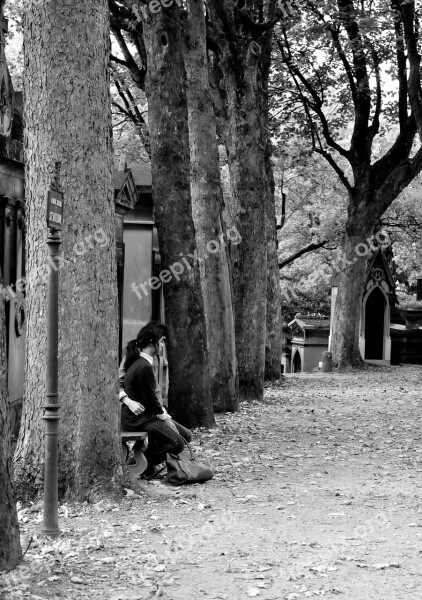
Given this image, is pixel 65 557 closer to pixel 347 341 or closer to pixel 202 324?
pixel 202 324

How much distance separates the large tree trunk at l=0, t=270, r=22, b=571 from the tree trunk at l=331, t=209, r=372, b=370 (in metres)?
24.7

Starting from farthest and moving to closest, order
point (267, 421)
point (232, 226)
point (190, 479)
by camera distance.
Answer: point (232, 226), point (267, 421), point (190, 479)

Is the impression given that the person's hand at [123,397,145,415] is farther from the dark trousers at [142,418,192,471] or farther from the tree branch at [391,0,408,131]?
the tree branch at [391,0,408,131]

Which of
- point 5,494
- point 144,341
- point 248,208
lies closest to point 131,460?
point 144,341

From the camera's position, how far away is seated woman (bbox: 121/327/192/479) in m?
10.0

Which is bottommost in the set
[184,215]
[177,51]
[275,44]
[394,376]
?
[394,376]

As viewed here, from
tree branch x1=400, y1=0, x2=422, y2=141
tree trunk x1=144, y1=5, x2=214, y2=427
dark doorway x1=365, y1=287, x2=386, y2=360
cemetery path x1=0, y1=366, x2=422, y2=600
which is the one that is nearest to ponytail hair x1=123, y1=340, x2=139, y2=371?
cemetery path x1=0, y1=366, x2=422, y2=600

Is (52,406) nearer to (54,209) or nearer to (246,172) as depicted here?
(54,209)

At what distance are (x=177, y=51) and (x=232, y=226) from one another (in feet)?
17.0

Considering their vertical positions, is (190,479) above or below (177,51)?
below

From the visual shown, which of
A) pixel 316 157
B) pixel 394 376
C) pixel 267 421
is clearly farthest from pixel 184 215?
pixel 316 157

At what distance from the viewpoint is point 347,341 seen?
3073 cm

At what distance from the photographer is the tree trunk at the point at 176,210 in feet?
45.9

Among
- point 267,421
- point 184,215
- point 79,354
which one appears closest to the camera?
point 79,354
